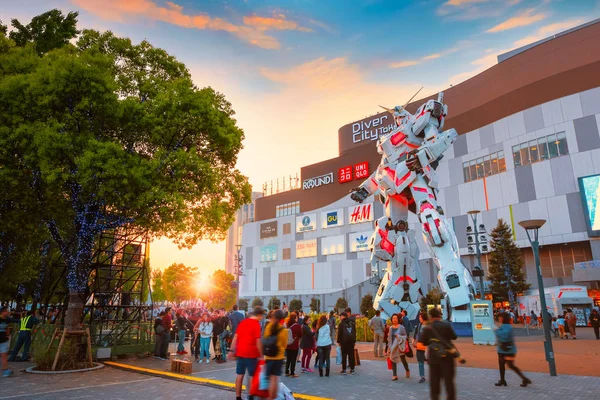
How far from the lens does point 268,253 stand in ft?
245

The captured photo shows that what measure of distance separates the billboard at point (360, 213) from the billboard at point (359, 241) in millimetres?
2076

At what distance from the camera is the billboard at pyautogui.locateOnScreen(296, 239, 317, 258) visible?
2655 inches

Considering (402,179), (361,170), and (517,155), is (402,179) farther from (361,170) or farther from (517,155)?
(361,170)

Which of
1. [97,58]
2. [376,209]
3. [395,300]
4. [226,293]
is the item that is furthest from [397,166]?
[226,293]

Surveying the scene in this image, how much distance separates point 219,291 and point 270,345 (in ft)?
332

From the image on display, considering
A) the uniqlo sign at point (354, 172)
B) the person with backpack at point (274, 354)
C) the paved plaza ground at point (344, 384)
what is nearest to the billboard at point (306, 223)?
the uniqlo sign at point (354, 172)

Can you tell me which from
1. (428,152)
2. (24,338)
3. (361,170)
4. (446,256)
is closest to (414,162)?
(428,152)

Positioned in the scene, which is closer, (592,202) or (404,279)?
(404,279)

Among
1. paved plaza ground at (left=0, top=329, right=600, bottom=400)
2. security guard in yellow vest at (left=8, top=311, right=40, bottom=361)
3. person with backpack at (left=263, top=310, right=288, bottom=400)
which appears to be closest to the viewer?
person with backpack at (left=263, top=310, right=288, bottom=400)

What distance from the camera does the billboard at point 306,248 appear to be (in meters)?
67.4

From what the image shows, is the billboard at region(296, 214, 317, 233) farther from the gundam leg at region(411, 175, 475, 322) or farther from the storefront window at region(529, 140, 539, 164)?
the gundam leg at region(411, 175, 475, 322)

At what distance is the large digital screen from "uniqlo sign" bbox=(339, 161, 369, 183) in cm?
2951

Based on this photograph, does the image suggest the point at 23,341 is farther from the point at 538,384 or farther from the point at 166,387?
the point at 538,384

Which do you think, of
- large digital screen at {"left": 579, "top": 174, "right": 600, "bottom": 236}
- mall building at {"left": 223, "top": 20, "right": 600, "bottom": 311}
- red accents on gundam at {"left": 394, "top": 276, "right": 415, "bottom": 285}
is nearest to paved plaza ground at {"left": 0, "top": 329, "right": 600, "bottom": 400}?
red accents on gundam at {"left": 394, "top": 276, "right": 415, "bottom": 285}
